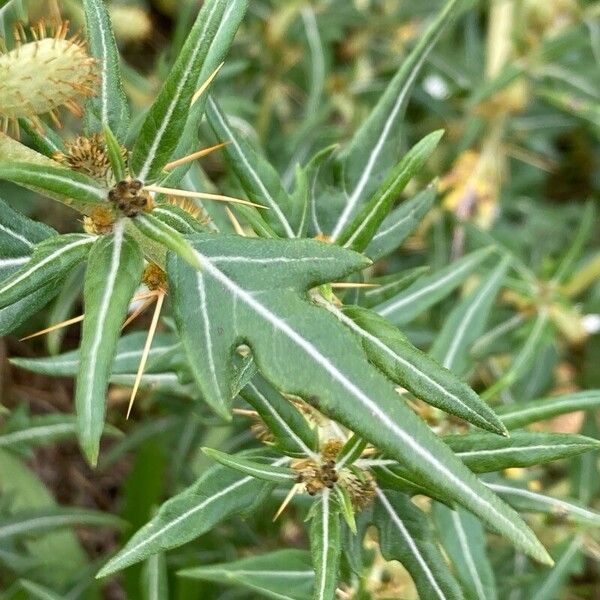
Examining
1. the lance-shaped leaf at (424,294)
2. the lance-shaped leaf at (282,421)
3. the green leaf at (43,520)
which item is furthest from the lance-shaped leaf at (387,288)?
the green leaf at (43,520)

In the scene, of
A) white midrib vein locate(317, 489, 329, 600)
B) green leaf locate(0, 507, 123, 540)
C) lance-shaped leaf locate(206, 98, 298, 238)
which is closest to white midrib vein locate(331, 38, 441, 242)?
lance-shaped leaf locate(206, 98, 298, 238)

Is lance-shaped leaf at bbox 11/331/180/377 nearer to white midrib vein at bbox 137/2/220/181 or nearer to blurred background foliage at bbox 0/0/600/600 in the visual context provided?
blurred background foliage at bbox 0/0/600/600

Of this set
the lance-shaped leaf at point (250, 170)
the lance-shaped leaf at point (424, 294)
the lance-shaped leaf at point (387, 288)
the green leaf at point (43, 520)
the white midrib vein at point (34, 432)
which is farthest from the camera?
the green leaf at point (43, 520)

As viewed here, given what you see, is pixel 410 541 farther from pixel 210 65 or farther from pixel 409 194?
pixel 409 194

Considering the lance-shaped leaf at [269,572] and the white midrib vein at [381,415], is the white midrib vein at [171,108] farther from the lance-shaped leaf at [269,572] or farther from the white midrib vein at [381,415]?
the lance-shaped leaf at [269,572]

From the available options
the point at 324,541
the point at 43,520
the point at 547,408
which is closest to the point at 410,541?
the point at 324,541

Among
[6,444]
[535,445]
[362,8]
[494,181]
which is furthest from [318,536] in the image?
[362,8]

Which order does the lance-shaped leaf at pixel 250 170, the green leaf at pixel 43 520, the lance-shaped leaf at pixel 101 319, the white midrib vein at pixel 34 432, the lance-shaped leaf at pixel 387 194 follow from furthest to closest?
the green leaf at pixel 43 520 → the white midrib vein at pixel 34 432 → the lance-shaped leaf at pixel 250 170 → the lance-shaped leaf at pixel 387 194 → the lance-shaped leaf at pixel 101 319
